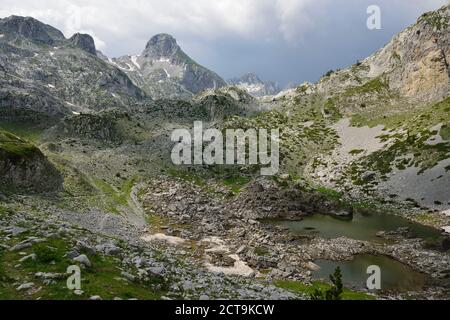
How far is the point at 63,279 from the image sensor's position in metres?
23.2

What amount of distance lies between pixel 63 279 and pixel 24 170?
37749 millimetres

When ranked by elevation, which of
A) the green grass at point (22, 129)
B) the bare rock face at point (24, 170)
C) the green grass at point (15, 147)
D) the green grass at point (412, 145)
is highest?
the green grass at point (22, 129)

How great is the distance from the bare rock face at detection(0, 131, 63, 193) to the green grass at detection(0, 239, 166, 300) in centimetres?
2755

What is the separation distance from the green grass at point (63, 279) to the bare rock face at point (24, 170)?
27.6m

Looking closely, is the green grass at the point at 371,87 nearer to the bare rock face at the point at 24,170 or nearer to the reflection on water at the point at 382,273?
the reflection on water at the point at 382,273

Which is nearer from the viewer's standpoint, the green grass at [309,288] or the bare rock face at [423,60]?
the green grass at [309,288]

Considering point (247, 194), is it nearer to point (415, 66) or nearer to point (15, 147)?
point (15, 147)

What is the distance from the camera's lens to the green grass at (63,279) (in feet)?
70.2

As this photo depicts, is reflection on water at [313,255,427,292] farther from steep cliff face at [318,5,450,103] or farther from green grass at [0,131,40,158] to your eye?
steep cliff face at [318,5,450,103]

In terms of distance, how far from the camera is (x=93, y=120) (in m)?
142

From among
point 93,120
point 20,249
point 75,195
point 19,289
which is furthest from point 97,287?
point 93,120

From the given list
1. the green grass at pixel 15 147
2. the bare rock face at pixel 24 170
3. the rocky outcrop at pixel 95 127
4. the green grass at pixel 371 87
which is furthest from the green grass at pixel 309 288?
the green grass at pixel 371 87

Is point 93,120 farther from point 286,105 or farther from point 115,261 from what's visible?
point 115,261

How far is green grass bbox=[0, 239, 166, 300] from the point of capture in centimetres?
2139
